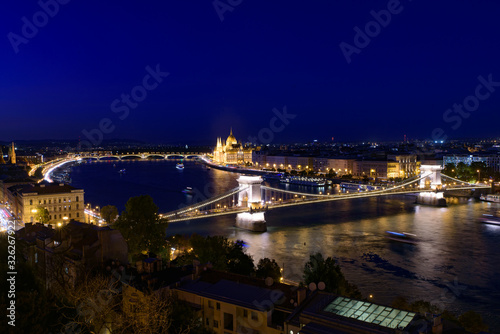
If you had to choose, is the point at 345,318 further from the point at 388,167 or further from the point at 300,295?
the point at 388,167

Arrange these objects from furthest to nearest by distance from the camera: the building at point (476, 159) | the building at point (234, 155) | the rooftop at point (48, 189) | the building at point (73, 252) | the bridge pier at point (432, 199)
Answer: the building at point (234, 155)
the building at point (476, 159)
the bridge pier at point (432, 199)
the rooftop at point (48, 189)
the building at point (73, 252)

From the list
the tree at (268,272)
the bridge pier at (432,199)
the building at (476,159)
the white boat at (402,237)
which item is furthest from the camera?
the building at (476,159)

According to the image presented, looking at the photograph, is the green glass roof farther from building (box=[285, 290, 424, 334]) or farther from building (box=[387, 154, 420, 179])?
building (box=[387, 154, 420, 179])

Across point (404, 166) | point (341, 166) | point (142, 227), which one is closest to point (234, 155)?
point (341, 166)

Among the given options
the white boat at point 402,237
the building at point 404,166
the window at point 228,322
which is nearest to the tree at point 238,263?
the window at point 228,322

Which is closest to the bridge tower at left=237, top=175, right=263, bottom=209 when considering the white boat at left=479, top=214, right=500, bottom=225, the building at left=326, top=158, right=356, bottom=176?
the white boat at left=479, top=214, right=500, bottom=225

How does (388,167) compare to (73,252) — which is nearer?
(73,252)

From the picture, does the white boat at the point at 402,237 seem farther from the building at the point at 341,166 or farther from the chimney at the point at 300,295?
the building at the point at 341,166
